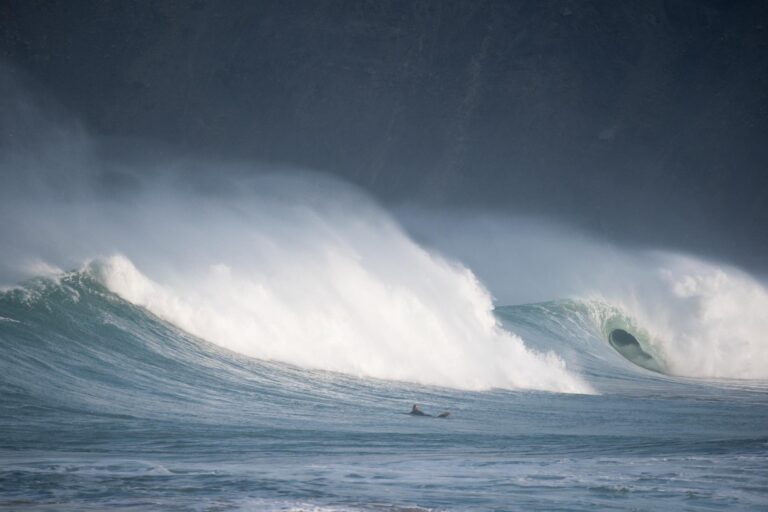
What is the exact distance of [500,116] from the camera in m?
54.7

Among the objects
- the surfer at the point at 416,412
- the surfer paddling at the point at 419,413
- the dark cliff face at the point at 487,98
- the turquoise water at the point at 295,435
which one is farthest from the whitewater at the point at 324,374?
the dark cliff face at the point at 487,98

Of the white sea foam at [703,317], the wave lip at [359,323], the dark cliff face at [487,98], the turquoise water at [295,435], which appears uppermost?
the dark cliff face at [487,98]

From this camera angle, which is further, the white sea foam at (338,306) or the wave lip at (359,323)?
the white sea foam at (338,306)

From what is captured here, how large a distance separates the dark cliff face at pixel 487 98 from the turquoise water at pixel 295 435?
3736cm

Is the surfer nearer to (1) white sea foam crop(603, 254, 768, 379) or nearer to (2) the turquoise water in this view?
(2) the turquoise water

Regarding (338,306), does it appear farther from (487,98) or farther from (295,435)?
(487,98)

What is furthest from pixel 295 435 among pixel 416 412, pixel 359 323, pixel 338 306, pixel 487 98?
pixel 487 98

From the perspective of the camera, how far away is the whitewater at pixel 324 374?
6.30 metres

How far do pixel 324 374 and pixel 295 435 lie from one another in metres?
5.09

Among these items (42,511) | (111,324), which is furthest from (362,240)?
(42,511)

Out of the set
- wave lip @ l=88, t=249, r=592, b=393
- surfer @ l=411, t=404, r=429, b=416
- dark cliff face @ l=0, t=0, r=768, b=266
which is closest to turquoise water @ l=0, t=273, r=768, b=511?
surfer @ l=411, t=404, r=429, b=416

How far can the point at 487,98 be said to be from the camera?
5462cm

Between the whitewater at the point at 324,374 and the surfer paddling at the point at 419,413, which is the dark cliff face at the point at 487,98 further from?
the surfer paddling at the point at 419,413

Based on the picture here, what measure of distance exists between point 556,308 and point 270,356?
12.3 metres
